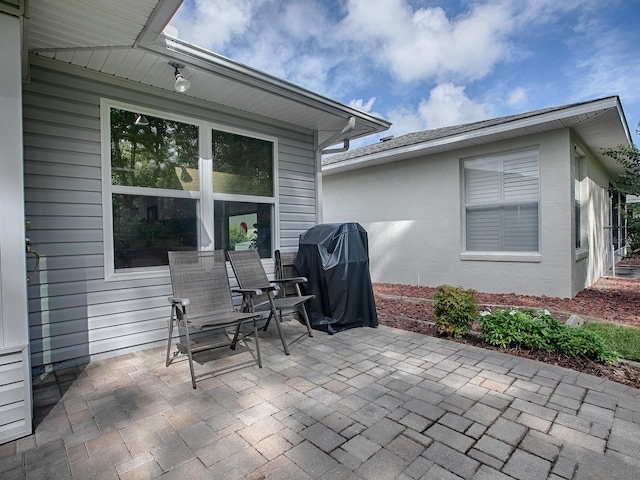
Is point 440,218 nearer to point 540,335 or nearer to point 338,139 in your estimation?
point 338,139

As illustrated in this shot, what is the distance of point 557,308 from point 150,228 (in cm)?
558

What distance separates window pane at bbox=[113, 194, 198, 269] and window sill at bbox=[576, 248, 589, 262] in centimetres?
641

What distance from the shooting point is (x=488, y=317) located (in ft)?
11.9

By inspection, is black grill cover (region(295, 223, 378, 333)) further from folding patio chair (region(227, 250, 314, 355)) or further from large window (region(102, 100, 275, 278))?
large window (region(102, 100, 275, 278))

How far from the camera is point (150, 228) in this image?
3502 mm

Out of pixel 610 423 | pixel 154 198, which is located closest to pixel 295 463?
pixel 610 423

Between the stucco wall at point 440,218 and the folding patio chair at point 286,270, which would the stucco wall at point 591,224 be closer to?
the stucco wall at point 440,218

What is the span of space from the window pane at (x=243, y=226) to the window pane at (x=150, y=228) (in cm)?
32

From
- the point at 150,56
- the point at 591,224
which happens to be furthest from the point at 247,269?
the point at 591,224

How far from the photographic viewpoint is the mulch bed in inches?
114

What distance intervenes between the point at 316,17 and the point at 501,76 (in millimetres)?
8037

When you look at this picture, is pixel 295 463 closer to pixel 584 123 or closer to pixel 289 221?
pixel 289 221

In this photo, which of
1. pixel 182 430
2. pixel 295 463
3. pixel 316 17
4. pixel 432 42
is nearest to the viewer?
pixel 295 463

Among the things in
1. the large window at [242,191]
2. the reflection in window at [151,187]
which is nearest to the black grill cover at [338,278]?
the large window at [242,191]
